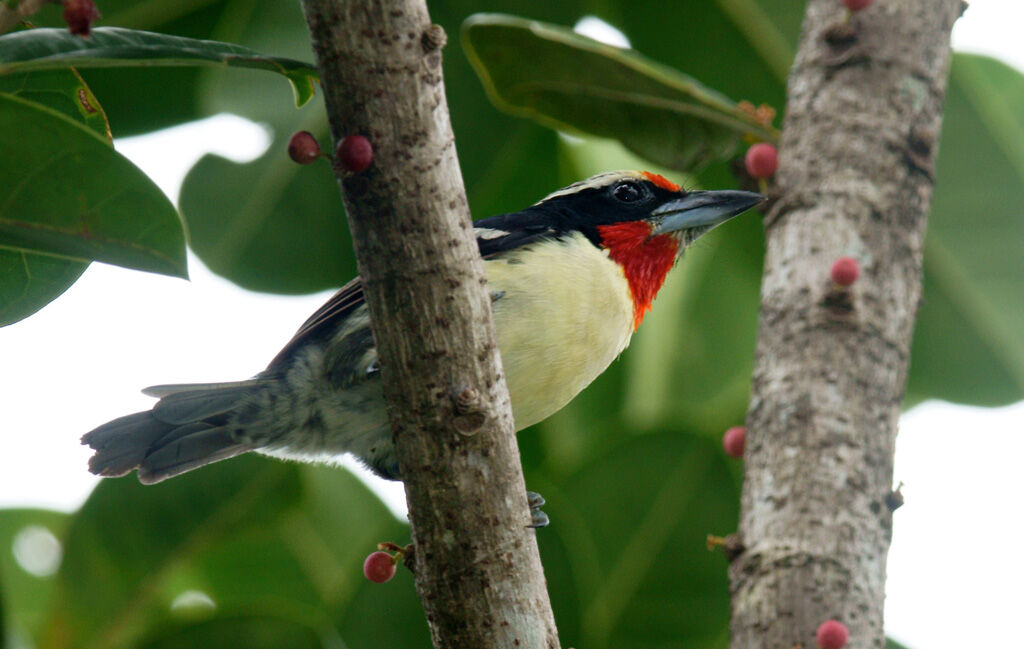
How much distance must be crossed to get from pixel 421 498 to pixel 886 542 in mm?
1120

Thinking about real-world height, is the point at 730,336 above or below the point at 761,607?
above

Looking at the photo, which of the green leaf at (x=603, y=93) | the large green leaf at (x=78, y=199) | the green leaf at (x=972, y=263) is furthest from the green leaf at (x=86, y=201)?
the green leaf at (x=972, y=263)

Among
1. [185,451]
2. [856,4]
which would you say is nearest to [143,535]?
[185,451]

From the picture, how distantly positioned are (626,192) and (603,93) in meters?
0.34

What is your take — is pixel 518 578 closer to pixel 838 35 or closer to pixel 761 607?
pixel 761 607

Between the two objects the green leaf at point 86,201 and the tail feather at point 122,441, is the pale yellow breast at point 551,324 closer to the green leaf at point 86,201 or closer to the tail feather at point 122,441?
the tail feather at point 122,441

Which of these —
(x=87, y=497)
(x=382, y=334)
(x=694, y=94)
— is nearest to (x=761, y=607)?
(x=382, y=334)

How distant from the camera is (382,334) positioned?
198 centimetres

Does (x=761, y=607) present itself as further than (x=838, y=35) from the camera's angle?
No

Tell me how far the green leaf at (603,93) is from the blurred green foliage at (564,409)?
20 mm

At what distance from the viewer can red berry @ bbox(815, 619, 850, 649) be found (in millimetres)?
2248

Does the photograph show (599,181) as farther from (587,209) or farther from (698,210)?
(698,210)

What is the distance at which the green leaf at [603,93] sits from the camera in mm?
3244

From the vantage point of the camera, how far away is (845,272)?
2.70 metres
